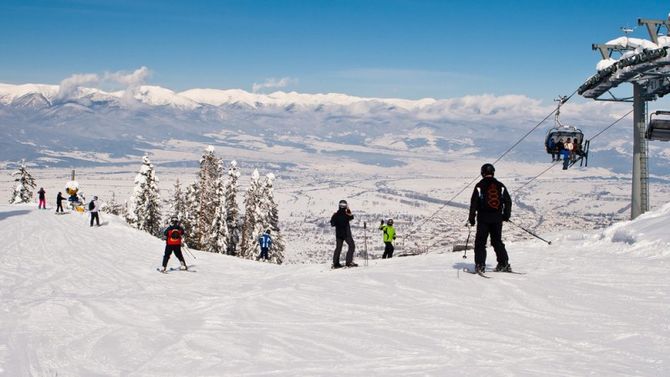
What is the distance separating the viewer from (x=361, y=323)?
26.0ft

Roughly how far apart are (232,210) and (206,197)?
2.59 meters

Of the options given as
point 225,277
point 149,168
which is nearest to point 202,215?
point 149,168

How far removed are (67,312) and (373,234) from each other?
191 meters

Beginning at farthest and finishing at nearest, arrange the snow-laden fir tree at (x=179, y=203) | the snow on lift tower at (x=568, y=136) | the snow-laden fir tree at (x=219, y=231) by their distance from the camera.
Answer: the snow-laden fir tree at (x=179, y=203), the snow-laden fir tree at (x=219, y=231), the snow on lift tower at (x=568, y=136)

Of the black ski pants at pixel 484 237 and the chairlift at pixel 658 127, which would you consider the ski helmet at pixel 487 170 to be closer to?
the black ski pants at pixel 484 237

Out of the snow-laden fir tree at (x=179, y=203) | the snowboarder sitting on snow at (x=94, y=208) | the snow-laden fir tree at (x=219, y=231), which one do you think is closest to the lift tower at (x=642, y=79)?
the snowboarder sitting on snow at (x=94, y=208)

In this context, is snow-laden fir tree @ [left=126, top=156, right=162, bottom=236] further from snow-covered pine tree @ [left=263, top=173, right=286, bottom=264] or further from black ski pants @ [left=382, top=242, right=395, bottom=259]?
black ski pants @ [left=382, top=242, right=395, bottom=259]

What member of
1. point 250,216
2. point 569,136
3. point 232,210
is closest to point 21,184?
point 232,210

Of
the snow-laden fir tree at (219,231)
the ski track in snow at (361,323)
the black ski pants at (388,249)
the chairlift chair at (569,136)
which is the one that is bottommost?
the snow-laden fir tree at (219,231)

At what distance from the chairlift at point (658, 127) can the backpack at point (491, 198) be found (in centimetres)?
1328

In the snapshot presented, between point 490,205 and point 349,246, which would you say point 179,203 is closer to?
point 349,246

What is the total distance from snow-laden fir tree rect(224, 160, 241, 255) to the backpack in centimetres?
3759

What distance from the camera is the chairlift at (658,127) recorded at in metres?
21.1

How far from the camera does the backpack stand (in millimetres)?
10922
